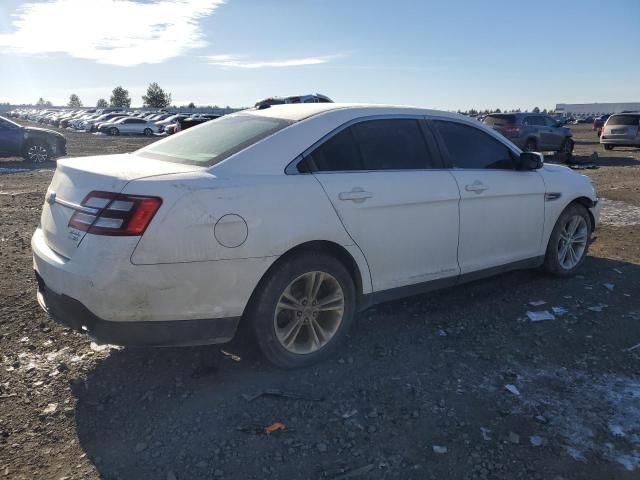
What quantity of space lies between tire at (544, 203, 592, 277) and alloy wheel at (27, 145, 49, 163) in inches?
651

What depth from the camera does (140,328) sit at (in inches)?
117

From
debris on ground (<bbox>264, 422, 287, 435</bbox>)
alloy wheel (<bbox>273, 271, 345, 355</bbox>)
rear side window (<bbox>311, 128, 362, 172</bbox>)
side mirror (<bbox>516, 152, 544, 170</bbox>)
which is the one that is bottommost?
debris on ground (<bbox>264, 422, 287, 435</bbox>)

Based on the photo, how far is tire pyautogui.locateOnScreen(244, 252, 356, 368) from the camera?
129 inches

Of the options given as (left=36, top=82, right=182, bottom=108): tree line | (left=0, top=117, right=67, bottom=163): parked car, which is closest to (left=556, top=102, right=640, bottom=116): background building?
(left=36, top=82, right=182, bottom=108): tree line

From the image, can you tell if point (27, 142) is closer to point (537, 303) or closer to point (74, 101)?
point (537, 303)

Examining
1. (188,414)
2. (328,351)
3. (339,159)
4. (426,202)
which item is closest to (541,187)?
(426,202)

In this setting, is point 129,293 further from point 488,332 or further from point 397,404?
point 488,332

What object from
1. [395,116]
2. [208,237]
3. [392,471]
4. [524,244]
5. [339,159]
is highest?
[395,116]

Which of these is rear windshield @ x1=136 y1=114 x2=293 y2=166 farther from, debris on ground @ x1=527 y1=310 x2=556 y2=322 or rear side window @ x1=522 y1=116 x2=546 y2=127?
rear side window @ x1=522 y1=116 x2=546 y2=127

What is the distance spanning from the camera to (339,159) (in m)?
3.67

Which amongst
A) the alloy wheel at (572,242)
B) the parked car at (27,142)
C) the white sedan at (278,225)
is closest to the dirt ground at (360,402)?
the white sedan at (278,225)

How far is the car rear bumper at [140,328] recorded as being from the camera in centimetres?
296

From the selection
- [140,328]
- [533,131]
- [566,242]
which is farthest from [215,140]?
[533,131]

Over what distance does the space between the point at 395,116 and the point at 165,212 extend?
6.57ft
